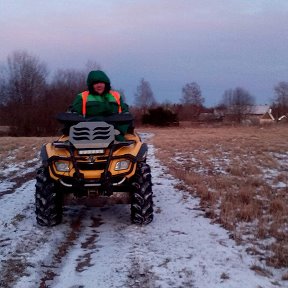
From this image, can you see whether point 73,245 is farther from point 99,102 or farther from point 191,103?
point 191,103

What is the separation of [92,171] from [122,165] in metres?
0.43

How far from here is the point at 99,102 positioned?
7.34 metres

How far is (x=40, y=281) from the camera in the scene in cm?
462

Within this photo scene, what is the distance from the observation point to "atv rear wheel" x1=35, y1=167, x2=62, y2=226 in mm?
6551

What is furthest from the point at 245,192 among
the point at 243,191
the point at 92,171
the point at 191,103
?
the point at 191,103

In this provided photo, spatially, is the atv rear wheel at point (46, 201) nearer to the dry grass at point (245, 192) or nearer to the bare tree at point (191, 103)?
the dry grass at point (245, 192)

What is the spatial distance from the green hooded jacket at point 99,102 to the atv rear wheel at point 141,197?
87 centimetres

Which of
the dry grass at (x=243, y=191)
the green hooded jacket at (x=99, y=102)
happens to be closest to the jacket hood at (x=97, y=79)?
the green hooded jacket at (x=99, y=102)

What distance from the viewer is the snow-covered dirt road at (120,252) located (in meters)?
4.63

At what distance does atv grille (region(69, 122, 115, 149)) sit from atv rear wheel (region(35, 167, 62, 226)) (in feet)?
2.26

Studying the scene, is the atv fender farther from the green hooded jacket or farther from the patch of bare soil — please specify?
the patch of bare soil

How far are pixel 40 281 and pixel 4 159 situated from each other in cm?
1278

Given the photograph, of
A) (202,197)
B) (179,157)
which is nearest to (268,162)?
(179,157)

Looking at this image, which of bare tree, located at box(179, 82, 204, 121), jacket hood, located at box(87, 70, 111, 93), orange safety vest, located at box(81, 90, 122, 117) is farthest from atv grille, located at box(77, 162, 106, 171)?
bare tree, located at box(179, 82, 204, 121)
